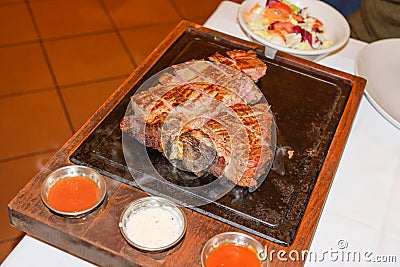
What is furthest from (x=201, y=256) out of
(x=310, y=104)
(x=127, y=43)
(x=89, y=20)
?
(x=89, y=20)

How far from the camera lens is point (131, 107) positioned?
1.29m

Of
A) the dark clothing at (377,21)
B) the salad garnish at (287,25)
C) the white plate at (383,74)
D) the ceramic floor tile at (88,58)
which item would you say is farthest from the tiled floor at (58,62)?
the white plate at (383,74)

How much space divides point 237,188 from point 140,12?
2.08 meters

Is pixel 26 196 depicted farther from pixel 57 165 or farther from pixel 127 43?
pixel 127 43

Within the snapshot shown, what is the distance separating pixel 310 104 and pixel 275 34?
311 millimetres

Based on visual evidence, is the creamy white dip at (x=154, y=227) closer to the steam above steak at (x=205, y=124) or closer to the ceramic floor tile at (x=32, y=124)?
the steam above steak at (x=205, y=124)

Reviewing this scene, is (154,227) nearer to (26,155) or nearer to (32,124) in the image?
(26,155)

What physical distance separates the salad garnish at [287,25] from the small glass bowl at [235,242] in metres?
0.77

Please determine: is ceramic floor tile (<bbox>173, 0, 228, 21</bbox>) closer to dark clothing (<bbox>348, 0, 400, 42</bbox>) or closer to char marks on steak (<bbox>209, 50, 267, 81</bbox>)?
dark clothing (<bbox>348, 0, 400, 42</bbox>)

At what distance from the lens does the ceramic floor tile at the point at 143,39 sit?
9.10 ft

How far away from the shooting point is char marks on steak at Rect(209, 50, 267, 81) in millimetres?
1444

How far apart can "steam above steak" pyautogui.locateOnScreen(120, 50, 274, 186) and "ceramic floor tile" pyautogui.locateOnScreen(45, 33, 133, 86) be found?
4.28 feet

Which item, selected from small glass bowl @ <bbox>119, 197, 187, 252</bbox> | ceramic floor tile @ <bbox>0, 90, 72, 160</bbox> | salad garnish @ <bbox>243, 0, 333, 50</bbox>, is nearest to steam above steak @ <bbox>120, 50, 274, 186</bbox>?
small glass bowl @ <bbox>119, 197, 187, 252</bbox>

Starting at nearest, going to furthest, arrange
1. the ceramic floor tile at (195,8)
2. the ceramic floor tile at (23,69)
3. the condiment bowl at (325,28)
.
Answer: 1. the condiment bowl at (325,28)
2. the ceramic floor tile at (23,69)
3. the ceramic floor tile at (195,8)
